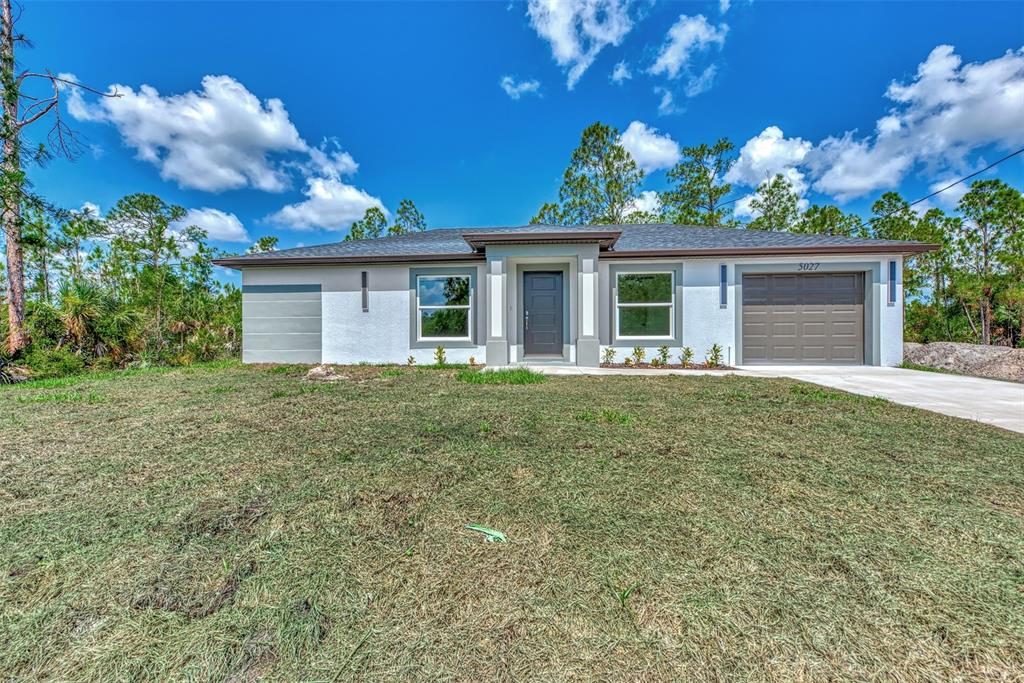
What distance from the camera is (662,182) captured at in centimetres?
2303

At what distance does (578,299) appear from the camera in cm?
904

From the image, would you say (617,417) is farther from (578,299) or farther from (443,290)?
(443,290)

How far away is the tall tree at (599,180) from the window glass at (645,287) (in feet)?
44.9

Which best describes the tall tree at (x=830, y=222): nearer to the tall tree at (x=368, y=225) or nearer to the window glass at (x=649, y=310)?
the window glass at (x=649, y=310)

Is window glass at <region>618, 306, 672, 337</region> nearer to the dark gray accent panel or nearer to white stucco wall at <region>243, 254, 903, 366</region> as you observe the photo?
white stucco wall at <region>243, 254, 903, 366</region>

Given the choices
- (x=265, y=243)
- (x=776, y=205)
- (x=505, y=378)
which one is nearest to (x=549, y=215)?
(x=776, y=205)

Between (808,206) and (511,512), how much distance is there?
1016 inches

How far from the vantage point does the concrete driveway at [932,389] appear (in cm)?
436

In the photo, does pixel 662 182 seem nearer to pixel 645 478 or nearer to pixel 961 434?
pixel 961 434

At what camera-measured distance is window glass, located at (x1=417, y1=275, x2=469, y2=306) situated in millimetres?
9859

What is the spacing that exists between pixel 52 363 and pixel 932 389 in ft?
53.6

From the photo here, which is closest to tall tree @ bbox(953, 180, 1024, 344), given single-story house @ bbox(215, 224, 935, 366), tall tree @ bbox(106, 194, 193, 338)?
single-story house @ bbox(215, 224, 935, 366)

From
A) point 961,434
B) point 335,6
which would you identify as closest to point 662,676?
point 961,434

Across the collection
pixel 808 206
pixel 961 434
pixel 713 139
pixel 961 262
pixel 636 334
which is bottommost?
pixel 961 434
